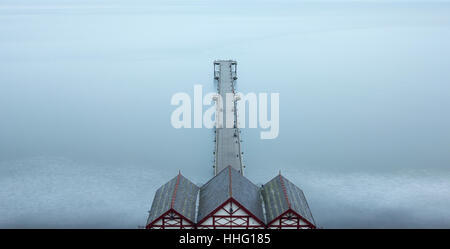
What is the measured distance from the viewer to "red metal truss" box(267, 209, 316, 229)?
15117mm

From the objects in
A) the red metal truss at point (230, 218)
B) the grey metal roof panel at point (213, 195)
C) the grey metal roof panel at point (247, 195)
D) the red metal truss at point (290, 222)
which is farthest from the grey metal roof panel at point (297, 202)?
the grey metal roof panel at point (213, 195)

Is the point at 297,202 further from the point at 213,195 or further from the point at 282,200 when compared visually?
the point at 213,195

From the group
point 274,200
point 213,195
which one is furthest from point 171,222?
point 274,200

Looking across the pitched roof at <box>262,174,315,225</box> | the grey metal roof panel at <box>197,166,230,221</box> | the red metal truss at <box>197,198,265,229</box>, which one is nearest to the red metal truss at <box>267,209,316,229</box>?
the pitched roof at <box>262,174,315,225</box>

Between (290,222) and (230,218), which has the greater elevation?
(230,218)

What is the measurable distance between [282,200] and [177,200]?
345 centimetres

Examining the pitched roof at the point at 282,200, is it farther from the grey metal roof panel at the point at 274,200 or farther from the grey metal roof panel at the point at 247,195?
the grey metal roof panel at the point at 247,195

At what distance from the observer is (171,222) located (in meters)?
15.4

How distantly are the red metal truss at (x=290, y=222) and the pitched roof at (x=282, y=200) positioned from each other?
119 millimetres

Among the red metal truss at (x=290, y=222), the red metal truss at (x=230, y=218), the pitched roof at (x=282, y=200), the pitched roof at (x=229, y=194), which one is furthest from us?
the pitched roof at (x=229, y=194)

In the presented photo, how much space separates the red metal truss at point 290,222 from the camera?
49.6ft

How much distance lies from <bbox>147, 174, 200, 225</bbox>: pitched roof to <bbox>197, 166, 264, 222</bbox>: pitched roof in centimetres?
31

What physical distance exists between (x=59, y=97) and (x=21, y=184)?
38.4 feet

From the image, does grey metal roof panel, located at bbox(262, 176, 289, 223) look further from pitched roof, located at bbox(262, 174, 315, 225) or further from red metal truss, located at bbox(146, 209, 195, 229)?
red metal truss, located at bbox(146, 209, 195, 229)
